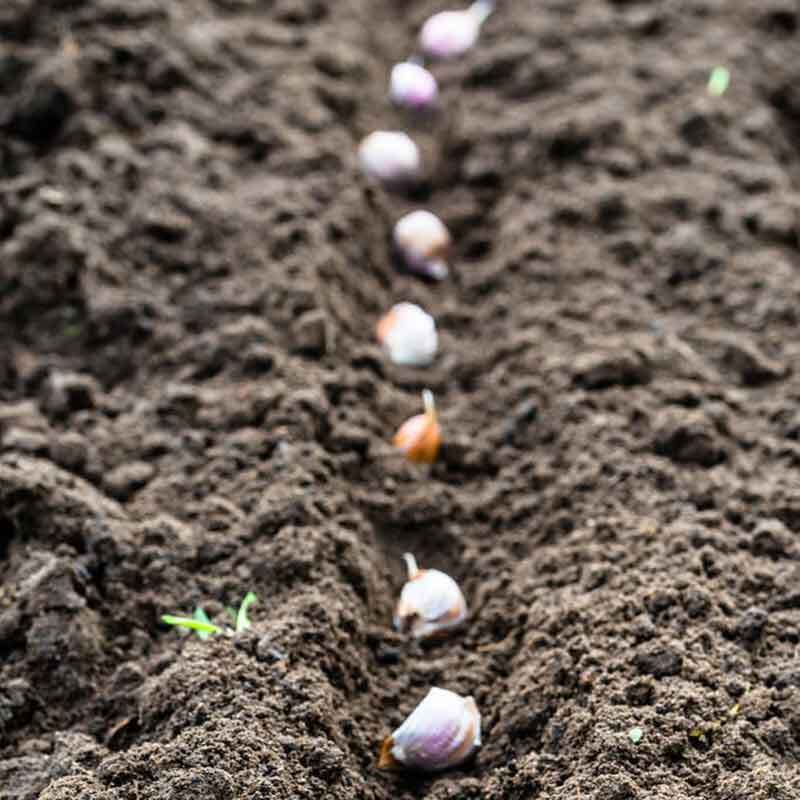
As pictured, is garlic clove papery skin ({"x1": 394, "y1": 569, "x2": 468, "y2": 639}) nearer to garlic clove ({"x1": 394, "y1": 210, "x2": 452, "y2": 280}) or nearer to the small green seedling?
the small green seedling

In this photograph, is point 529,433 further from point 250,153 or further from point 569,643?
point 250,153

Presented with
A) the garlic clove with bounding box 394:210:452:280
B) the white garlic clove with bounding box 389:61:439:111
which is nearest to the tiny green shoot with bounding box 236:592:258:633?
the garlic clove with bounding box 394:210:452:280

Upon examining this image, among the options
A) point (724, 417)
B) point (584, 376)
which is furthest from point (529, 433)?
point (724, 417)

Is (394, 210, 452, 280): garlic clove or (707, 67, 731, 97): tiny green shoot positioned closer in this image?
(394, 210, 452, 280): garlic clove

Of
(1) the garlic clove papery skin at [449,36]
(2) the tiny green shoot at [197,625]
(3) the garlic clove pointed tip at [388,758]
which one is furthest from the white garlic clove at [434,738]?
(1) the garlic clove papery skin at [449,36]

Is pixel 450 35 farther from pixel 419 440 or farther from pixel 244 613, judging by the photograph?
pixel 244 613

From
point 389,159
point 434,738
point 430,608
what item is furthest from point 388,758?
point 389,159
